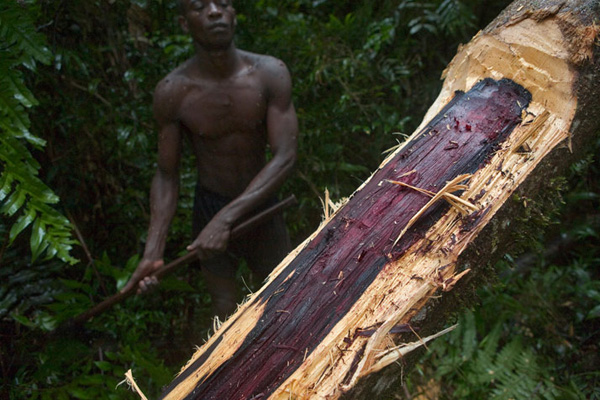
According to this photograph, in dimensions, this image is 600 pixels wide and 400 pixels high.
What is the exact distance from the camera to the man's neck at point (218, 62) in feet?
7.08

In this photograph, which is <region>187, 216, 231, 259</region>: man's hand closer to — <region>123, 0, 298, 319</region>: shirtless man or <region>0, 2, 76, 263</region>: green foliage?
<region>123, 0, 298, 319</region>: shirtless man

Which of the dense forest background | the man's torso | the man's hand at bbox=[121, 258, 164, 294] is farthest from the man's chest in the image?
the dense forest background

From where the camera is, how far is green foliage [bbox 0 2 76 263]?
7.42 ft

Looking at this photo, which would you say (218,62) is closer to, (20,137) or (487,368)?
(20,137)

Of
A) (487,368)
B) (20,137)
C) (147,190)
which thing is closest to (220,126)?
(20,137)

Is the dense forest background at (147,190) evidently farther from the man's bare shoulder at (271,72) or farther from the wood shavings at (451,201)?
the wood shavings at (451,201)

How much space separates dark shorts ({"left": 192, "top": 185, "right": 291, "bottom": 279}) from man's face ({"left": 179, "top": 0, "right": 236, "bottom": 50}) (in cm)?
72

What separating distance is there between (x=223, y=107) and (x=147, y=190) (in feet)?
5.09

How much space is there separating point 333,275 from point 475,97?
0.75 m

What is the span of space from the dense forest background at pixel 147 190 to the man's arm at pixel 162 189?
44cm

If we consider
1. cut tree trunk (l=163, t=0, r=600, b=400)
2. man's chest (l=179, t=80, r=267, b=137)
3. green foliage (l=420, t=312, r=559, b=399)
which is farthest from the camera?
green foliage (l=420, t=312, r=559, b=399)

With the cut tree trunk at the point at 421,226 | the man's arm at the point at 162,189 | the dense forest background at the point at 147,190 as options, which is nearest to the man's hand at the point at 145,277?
Answer: the man's arm at the point at 162,189

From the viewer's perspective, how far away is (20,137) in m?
2.31

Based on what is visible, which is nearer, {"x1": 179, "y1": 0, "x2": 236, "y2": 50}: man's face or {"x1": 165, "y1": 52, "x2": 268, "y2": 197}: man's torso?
{"x1": 179, "y1": 0, "x2": 236, "y2": 50}: man's face
